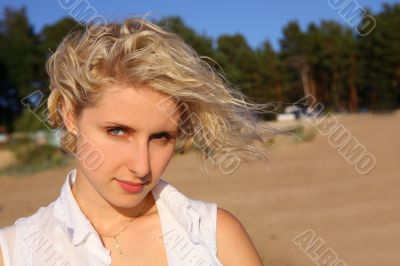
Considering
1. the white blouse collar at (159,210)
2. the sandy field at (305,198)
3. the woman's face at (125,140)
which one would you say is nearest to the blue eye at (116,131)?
the woman's face at (125,140)

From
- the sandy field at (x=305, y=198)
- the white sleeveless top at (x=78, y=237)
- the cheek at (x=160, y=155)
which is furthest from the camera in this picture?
the sandy field at (x=305, y=198)

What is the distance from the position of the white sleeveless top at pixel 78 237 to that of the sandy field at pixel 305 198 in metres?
1.02

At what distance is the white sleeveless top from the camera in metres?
1.46

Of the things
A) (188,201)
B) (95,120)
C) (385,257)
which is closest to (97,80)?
(95,120)

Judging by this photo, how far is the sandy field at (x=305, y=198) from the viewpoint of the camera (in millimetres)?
5461

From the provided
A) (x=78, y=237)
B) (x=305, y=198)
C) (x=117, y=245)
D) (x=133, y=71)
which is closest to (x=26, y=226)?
(x=78, y=237)

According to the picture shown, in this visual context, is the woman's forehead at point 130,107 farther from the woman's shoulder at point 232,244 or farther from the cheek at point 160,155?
the woman's shoulder at point 232,244

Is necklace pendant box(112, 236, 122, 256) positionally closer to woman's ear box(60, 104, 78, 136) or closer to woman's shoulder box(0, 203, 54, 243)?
woman's shoulder box(0, 203, 54, 243)

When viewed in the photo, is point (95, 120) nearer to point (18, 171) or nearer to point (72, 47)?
point (72, 47)

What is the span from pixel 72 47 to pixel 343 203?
629 cm

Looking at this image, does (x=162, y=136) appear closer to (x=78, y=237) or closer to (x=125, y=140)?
(x=125, y=140)

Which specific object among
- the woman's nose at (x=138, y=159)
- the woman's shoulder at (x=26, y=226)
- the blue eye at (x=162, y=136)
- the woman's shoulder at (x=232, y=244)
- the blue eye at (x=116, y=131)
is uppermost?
the blue eye at (x=162, y=136)

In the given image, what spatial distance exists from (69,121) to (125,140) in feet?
Answer: 0.74

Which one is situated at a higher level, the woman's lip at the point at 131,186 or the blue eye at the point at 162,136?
the blue eye at the point at 162,136
